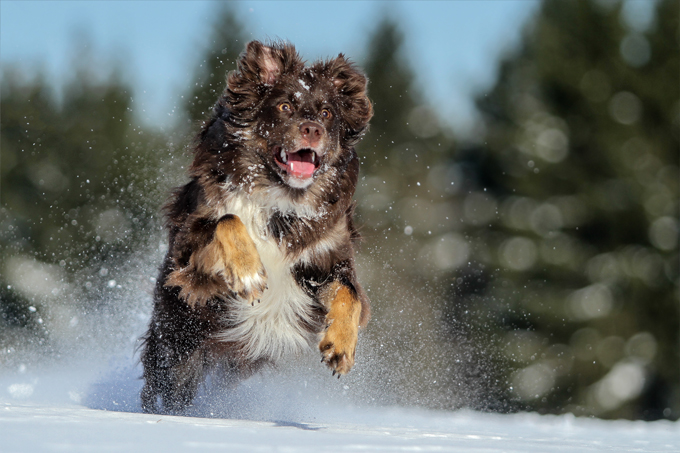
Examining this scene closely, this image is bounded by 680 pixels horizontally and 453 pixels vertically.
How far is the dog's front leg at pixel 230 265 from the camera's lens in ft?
16.2

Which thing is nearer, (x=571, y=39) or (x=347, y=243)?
(x=347, y=243)

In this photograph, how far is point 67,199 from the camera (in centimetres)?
2445

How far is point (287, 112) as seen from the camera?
5.38m

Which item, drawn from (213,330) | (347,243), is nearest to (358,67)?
(347,243)

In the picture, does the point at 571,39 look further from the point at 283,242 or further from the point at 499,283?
the point at 283,242

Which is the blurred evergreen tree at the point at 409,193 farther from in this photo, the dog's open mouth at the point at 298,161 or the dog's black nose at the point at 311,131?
the dog's black nose at the point at 311,131

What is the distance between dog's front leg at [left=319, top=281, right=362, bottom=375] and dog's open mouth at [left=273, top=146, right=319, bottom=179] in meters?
0.90

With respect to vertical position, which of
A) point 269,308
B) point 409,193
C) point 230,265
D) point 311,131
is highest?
point 409,193

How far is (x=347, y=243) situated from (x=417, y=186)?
61.9 feet

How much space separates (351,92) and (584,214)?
19415mm

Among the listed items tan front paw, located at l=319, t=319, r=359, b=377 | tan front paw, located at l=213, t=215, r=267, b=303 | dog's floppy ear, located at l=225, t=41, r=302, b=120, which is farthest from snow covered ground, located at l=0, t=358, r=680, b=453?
dog's floppy ear, located at l=225, t=41, r=302, b=120

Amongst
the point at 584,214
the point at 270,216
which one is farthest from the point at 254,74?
the point at 584,214

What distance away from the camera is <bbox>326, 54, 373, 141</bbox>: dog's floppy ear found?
5891 mm

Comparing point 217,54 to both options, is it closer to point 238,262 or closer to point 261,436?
point 238,262
